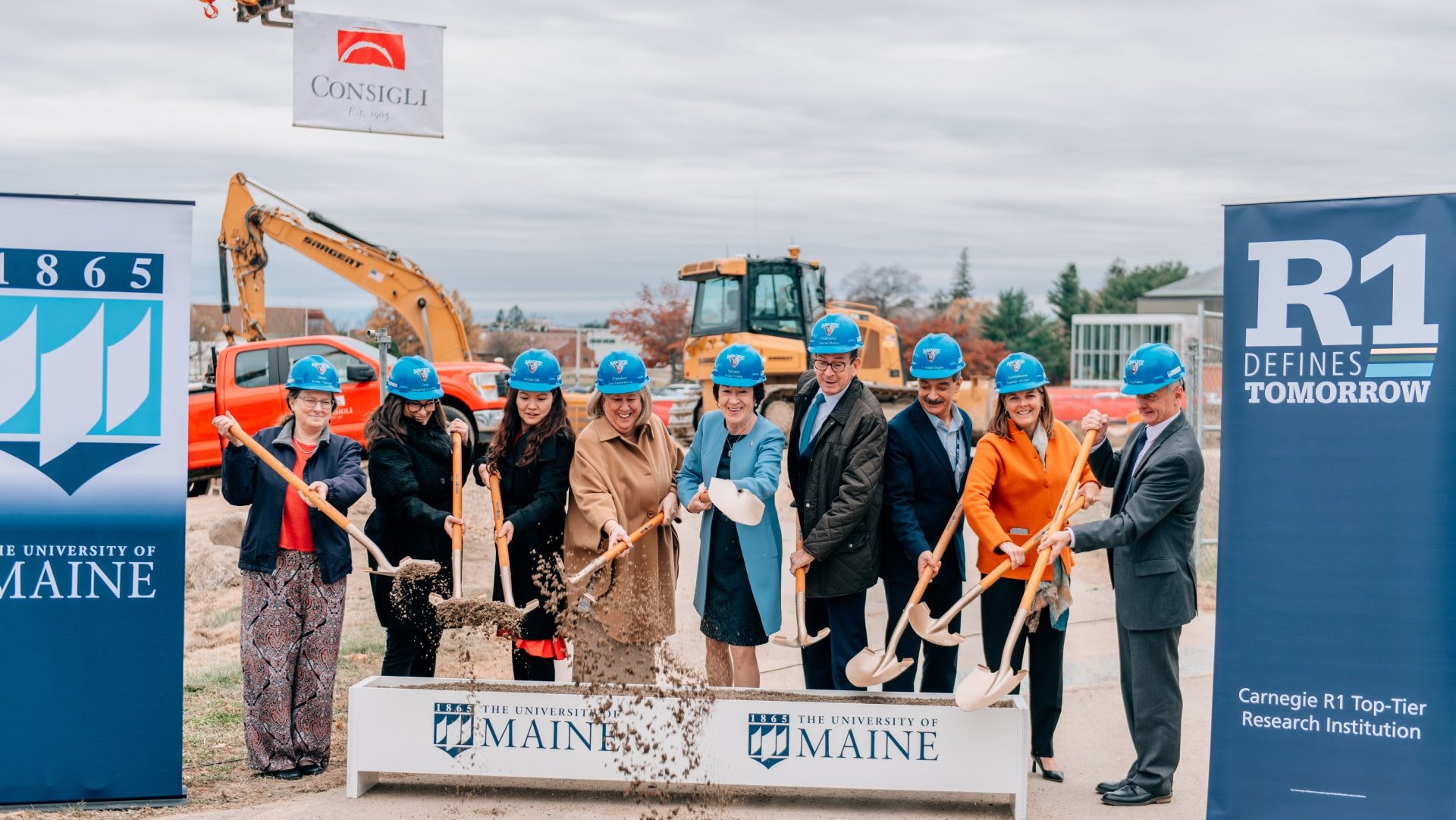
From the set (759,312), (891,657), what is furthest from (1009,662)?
(759,312)

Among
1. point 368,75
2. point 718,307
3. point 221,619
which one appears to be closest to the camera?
point 221,619

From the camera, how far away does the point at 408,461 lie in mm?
5535

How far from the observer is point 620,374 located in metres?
5.48

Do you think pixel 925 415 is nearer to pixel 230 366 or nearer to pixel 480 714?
pixel 480 714

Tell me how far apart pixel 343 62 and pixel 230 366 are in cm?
484

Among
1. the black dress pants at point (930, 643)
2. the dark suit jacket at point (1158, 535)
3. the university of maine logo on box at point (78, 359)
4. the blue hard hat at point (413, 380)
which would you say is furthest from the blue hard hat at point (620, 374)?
the dark suit jacket at point (1158, 535)

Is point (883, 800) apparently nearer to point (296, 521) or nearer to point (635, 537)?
point (635, 537)

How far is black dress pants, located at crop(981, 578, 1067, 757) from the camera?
18.0ft

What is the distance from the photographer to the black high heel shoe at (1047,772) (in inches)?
219

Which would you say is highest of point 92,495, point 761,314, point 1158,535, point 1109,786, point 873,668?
point 761,314

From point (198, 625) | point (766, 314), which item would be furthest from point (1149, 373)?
point (766, 314)

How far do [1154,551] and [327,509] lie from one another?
3.20 meters

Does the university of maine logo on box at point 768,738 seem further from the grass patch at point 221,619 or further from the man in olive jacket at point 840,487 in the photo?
the grass patch at point 221,619

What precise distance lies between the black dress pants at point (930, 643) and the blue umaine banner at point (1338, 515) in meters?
1.24
